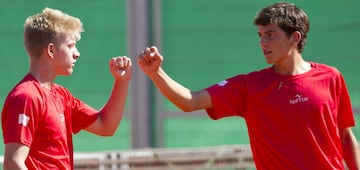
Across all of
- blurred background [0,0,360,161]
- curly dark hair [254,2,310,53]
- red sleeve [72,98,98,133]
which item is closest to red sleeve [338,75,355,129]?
curly dark hair [254,2,310,53]

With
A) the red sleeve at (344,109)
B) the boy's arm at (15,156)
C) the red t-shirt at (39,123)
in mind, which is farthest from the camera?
the red sleeve at (344,109)

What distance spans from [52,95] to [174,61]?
156 inches

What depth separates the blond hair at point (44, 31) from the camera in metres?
5.59

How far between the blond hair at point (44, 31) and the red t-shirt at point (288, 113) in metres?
0.86

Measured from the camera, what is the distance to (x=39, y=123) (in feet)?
17.7

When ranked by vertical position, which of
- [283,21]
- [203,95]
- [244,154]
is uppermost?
[283,21]

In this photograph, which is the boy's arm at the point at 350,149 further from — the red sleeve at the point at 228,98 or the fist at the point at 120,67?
the fist at the point at 120,67

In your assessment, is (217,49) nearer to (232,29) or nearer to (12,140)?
(232,29)

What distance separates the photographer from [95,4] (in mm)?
9484

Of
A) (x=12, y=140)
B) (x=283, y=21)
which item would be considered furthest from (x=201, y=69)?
(x=12, y=140)

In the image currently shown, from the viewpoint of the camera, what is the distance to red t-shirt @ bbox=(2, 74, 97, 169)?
5289 millimetres

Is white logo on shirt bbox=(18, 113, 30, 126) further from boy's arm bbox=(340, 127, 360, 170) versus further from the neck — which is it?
boy's arm bbox=(340, 127, 360, 170)

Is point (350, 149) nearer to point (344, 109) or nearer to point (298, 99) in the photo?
point (344, 109)

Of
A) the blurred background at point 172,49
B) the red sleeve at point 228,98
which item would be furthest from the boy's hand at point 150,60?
the blurred background at point 172,49
